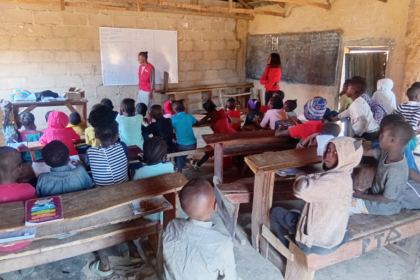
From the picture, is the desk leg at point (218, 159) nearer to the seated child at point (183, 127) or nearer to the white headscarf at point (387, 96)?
the seated child at point (183, 127)

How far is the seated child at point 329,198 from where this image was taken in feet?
5.73

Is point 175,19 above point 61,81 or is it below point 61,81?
above

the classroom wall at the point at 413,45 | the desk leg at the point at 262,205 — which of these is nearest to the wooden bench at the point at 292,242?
the desk leg at the point at 262,205

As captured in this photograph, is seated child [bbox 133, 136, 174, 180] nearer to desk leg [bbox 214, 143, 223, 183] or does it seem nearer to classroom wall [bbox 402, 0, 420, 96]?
desk leg [bbox 214, 143, 223, 183]

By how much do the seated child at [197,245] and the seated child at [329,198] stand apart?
628 mm

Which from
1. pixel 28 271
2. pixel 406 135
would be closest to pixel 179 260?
pixel 28 271

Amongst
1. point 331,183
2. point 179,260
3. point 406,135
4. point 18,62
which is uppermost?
point 18,62

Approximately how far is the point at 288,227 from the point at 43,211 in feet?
4.96

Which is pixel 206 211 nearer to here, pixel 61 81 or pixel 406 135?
pixel 406 135

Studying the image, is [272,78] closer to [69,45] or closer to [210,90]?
[210,90]

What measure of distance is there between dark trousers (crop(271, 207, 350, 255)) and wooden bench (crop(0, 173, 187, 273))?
742mm

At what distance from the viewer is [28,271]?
226 cm

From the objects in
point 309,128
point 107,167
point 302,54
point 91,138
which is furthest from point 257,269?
point 302,54

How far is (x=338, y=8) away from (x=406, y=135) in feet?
15.3
